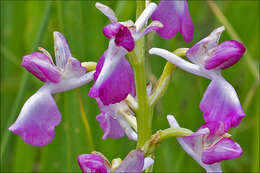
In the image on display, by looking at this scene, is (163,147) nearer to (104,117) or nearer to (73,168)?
(73,168)

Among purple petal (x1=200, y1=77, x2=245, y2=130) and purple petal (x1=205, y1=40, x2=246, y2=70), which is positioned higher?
purple petal (x1=205, y1=40, x2=246, y2=70)

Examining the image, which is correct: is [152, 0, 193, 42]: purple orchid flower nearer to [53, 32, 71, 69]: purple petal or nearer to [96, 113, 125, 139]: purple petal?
[53, 32, 71, 69]: purple petal

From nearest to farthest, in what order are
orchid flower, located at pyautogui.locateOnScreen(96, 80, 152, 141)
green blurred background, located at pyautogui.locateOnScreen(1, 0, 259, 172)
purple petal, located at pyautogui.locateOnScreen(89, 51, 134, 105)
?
purple petal, located at pyautogui.locateOnScreen(89, 51, 134, 105) → orchid flower, located at pyautogui.locateOnScreen(96, 80, 152, 141) → green blurred background, located at pyautogui.locateOnScreen(1, 0, 259, 172)

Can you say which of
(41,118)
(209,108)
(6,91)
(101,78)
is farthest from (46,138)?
(6,91)

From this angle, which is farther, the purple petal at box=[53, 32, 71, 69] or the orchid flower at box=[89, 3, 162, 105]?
the purple petal at box=[53, 32, 71, 69]

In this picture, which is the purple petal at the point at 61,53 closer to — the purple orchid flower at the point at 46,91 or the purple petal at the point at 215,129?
the purple orchid flower at the point at 46,91

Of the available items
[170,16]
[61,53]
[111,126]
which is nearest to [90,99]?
[111,126]

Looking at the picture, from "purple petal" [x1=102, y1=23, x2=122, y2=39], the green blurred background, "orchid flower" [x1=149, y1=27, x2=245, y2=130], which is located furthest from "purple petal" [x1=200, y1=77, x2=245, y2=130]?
the green blurred background
